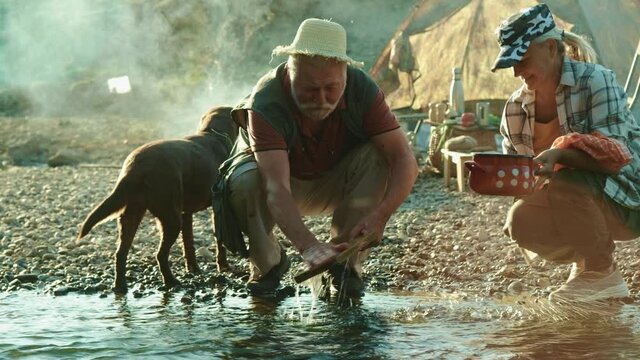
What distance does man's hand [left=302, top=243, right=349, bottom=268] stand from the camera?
12.5 feet

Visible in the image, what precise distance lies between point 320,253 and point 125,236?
1.79 metres

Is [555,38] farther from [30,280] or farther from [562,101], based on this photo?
[30,280]

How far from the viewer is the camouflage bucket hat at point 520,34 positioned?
406 cm

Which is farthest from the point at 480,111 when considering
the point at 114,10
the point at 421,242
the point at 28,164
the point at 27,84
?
the point at 27,84

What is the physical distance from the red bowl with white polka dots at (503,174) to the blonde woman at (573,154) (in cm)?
12

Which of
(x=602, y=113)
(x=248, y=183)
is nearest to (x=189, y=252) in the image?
(x=248, y=183)

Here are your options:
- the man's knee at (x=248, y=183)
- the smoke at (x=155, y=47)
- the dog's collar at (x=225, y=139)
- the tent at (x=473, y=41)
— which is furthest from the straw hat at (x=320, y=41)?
the smoke at (x=155, y=47)

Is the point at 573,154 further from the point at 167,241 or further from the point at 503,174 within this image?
the point at 167,241

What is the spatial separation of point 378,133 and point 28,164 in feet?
41.2

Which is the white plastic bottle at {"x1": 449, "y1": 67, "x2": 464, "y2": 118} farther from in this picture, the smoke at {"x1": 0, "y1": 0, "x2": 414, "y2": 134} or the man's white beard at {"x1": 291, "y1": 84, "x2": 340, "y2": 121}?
the smoke at {"x1": 0, "y1": 0, "x2": 414, "y2": 134}

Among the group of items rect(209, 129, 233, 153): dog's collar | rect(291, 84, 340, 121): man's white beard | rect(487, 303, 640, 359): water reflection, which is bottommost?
rect(487, 303, 640, 359): water reflection

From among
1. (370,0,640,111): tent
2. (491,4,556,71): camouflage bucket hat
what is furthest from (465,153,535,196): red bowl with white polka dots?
(370,0,640,111): tent

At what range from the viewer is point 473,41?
487 inches

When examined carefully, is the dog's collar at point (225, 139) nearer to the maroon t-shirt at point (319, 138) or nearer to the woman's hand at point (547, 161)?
the maroon t-shirt at point (319, 138)
